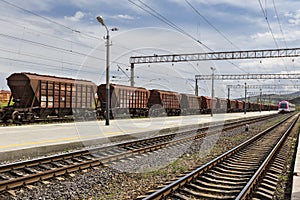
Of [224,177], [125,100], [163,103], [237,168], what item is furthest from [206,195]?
[163,103]

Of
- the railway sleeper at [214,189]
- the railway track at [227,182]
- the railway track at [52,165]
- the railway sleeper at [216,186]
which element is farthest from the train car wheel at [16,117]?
the railway sleeper at [214,189]

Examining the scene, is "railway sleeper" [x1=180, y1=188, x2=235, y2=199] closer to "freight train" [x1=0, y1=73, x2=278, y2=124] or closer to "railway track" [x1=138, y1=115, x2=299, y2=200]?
"railway track" [x1=138, y1=115, x2=299, y2=200]

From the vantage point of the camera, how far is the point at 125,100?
30406 mm

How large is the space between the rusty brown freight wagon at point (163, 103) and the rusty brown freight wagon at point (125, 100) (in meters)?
1.41

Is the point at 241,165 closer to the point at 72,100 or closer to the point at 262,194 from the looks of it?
the point at 262,194

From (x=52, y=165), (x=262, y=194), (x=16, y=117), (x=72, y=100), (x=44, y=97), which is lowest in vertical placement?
(x=262, y=194)

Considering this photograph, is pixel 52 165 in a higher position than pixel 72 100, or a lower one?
lower

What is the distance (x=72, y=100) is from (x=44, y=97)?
120 inches

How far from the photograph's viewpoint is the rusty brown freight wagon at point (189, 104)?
43.6m

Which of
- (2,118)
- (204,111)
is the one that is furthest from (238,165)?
(204,111)

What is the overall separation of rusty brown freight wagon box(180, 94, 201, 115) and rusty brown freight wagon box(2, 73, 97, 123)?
20.1 metres

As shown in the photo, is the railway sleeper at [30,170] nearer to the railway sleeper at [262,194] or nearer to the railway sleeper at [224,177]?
the railway sleeper at [224,177]

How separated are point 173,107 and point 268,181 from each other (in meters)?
33.1

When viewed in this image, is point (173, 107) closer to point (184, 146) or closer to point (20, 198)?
point (184, 146)
